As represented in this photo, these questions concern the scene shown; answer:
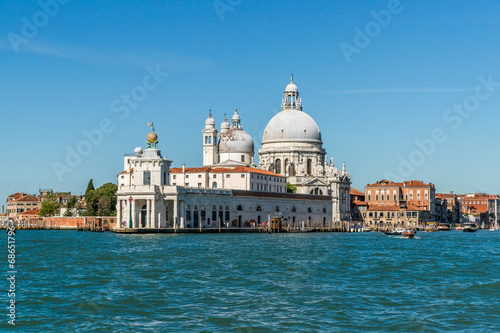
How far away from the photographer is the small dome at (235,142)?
108688 mm

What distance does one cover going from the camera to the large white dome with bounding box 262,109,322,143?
371 ft

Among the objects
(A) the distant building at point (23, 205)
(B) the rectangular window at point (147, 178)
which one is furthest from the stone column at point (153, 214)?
(A) the distant building at point (23, 205)

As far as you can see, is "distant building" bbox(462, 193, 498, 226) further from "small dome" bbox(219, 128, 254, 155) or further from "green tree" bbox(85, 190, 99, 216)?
"green tree" bbox(85, 190, 99, 216)

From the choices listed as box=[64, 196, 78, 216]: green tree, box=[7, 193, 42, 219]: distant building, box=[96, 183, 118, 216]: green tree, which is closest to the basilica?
box=[96, 183, 118, 216]: green tree

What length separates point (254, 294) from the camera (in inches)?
998

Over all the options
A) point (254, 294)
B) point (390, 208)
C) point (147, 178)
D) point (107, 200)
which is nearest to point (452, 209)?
point (390, 208)

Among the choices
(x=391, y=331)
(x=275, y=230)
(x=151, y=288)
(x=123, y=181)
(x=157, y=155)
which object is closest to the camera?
(x=391, y=331)

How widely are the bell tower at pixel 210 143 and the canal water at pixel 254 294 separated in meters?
70.0

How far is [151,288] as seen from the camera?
26.8 meters

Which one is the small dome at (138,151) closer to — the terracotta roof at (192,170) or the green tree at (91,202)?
the green tree at (91,202)

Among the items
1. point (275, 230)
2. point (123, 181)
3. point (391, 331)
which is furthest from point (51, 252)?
point (123, 181)

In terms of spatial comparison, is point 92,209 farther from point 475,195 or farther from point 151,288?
point 475,195

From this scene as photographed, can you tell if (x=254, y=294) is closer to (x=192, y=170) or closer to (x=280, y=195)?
(x=280, y=195)

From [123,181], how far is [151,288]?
72.4 m
